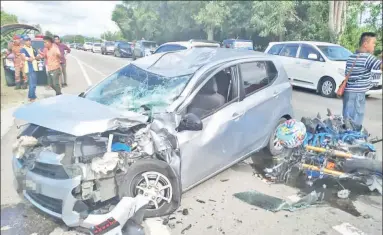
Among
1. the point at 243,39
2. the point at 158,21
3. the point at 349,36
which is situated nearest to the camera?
the point at 158,21

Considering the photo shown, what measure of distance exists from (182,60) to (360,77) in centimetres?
258

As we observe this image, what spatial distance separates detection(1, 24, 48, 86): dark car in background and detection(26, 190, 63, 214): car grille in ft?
5.42

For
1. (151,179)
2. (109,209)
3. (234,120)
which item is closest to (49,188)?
(109,209)

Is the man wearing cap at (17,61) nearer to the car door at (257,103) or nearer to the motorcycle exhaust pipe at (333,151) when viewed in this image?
the car door at (257,103)

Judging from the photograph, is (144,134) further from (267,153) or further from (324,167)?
(267,153)

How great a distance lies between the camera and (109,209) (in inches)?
110

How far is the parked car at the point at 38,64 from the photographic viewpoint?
3.89 metres

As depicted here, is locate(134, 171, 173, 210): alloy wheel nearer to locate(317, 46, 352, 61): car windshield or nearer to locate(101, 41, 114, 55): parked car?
locate(101, 41, 114, 55): parked car

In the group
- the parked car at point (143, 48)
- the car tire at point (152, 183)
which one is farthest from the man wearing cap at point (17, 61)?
the car tire at point (152, 183)

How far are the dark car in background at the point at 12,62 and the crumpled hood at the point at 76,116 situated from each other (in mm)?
787

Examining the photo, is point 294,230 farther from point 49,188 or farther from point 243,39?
point 49,188

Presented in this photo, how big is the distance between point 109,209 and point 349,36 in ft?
11.1

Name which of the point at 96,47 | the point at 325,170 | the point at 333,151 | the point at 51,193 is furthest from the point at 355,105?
the point at 51,193

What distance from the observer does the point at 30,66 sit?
4414 mm
